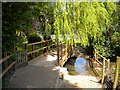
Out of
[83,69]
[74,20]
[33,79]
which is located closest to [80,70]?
[83,69]

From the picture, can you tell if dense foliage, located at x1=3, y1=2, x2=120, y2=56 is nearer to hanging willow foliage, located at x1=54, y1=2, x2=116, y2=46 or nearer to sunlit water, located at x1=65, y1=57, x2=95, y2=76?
hanging willow foliage, located at x1=54, y1=2, x2=116, y2=46

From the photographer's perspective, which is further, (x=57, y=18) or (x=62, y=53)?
(x=62, y=53)

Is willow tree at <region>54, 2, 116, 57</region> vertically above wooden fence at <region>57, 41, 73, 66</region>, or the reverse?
willow tree at <region>54, 2, 116, 57</region>

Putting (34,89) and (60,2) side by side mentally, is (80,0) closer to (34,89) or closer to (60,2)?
(60,2)

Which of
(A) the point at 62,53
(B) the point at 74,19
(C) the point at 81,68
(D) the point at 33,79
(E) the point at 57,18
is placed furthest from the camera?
(C) the point at 81,68

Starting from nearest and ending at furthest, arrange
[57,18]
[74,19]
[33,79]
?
[33,79]
[57,18]
[74,19]

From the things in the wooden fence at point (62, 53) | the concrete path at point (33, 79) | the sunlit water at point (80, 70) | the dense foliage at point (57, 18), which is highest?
the dense foliage at point (57, 18)

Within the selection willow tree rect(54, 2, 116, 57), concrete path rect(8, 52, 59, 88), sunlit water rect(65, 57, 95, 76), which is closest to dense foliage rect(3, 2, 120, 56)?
willow tree rect(54, 2, 116, 57)

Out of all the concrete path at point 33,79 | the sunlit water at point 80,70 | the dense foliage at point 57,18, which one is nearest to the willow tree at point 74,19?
the dense foliage at point 57,18

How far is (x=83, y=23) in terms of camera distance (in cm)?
502

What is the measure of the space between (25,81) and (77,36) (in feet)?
9.19

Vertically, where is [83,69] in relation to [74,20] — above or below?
below

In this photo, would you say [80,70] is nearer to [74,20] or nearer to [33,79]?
[74,20]

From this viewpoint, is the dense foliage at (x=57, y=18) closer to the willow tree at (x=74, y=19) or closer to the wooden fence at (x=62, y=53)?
the willow tree at (x=74, y=19)
